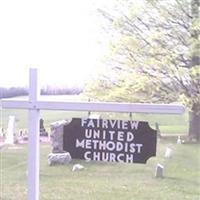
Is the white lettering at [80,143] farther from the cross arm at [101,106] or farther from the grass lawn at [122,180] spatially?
the grass lawn at [122,180]

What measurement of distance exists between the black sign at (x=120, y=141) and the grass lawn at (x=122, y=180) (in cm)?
46

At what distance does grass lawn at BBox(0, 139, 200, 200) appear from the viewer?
4.31 feet

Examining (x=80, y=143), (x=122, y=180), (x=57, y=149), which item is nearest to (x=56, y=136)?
(x=57, y=149)

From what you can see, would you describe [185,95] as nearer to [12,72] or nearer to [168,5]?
[168,5]

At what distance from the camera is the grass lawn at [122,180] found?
1.31 metres

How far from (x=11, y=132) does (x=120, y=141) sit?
2.48 ft

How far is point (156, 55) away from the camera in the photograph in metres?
1.44

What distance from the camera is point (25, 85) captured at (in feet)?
4.86

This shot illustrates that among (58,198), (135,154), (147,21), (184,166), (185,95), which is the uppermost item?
(147,21)

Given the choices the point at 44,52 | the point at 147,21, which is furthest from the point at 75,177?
the point at 147,21

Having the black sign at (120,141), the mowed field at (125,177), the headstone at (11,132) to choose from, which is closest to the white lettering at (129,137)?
the black sign at (120,141)

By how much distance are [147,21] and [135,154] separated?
2.33 feet

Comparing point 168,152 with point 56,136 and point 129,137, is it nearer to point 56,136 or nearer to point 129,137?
point 56,136

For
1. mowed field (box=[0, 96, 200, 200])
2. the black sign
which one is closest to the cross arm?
the black sign
